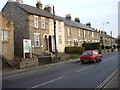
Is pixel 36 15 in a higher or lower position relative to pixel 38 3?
lower

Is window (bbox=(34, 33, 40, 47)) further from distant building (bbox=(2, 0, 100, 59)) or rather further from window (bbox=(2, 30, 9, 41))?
window (bbox=(2, 30, 9, 41))

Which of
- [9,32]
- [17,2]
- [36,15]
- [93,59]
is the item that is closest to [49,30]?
[36,15]

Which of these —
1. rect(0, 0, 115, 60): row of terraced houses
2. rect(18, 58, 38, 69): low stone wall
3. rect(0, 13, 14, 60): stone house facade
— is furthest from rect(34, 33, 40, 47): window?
rect(18, 58, 38, 69): low stone wall

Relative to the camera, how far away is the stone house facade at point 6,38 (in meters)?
25.2

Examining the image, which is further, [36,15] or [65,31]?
[65,31]

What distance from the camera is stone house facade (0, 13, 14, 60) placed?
25172 millimetres

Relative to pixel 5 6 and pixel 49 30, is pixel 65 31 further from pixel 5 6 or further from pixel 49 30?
pixel 5 6

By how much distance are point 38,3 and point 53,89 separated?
113 ft

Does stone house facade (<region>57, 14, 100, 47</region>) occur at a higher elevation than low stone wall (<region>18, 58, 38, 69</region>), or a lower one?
higher

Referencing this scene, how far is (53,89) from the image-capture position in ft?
30.4

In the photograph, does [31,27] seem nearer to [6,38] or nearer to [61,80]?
[6,38]

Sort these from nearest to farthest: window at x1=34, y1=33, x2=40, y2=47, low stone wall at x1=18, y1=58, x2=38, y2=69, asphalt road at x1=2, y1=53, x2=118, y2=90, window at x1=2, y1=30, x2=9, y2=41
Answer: asphalt road at x1=2, y1=53, x2=118, y2=90
low stone wall at x1=18, y1=58, x2=38, y2=69
window at x1=2, y1=30, x2=9, y2=41
window at x1=34, y1=33, x2=40, y2=47

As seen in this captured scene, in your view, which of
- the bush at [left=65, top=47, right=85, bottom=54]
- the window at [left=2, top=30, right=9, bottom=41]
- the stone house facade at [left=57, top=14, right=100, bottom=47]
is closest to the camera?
the window at [left=2, top=30, right=9, bottom=41]

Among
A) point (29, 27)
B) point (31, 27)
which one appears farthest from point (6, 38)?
point (31, 27)
